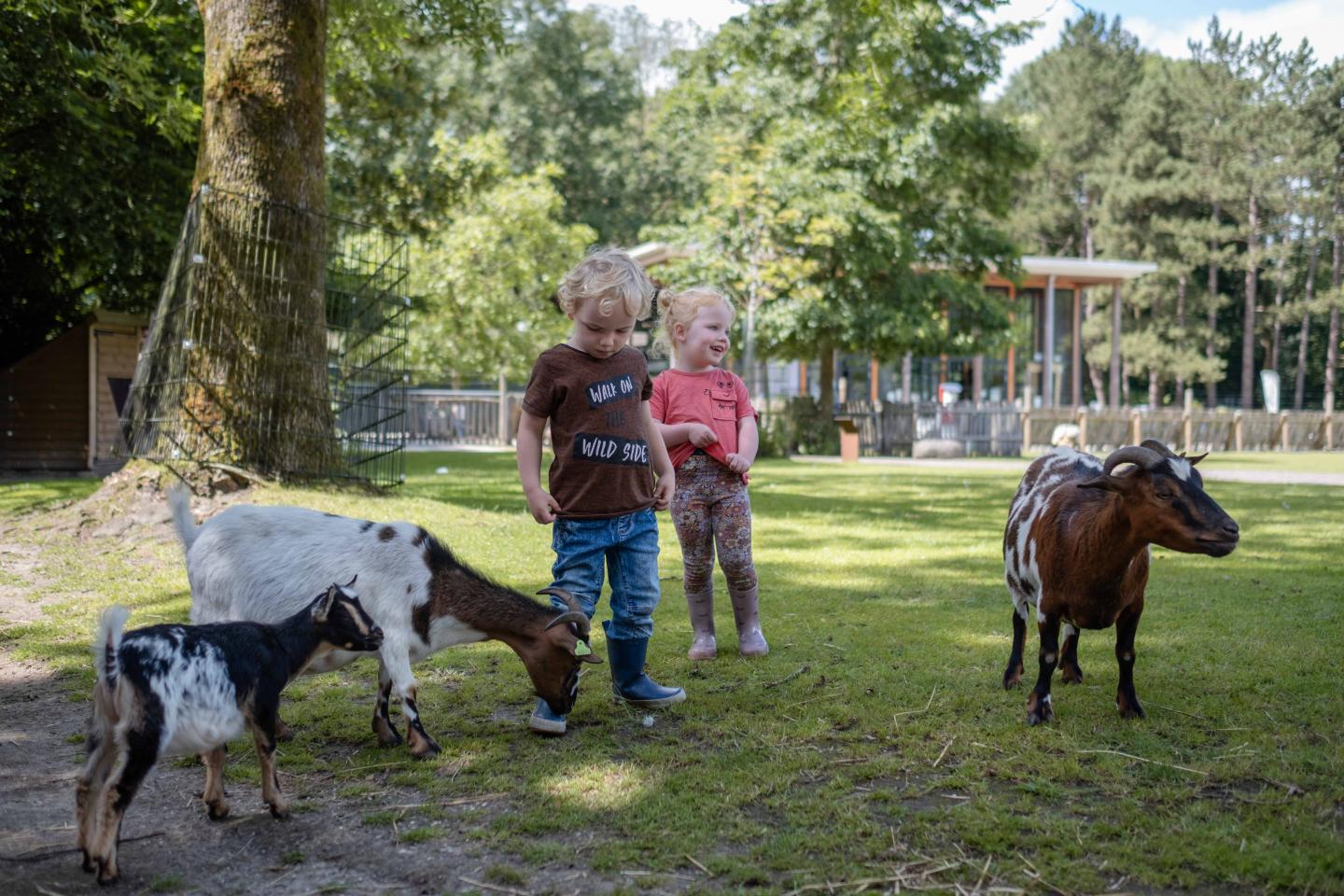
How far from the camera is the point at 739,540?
578cm

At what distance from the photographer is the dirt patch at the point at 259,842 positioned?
3.07 metres

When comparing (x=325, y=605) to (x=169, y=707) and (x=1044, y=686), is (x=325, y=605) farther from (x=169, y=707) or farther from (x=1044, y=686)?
(x=1044, y=686)

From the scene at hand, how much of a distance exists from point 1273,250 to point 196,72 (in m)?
50.0

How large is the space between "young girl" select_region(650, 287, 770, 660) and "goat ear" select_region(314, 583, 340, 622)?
225cm

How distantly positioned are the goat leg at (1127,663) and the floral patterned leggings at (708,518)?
1.85 metres

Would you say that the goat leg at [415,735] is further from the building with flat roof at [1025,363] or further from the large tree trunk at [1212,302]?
the large tree trunk at [1212,302]

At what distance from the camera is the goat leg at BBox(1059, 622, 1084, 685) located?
16.9ft

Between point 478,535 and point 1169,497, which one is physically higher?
point 1169,497

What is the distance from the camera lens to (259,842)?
3396mm

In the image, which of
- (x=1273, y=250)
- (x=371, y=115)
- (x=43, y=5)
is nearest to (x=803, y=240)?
(x=371, y=115)

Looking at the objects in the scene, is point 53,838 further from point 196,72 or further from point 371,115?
point 371,115

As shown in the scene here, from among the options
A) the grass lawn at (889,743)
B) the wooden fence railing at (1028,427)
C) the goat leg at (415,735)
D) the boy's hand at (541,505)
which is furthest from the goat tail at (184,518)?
the wooden fence railing at (1028,427)

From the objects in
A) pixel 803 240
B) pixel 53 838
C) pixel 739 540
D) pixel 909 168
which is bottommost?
pixel 53 838

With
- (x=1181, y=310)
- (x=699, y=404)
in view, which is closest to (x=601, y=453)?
(x=699, y=404)
